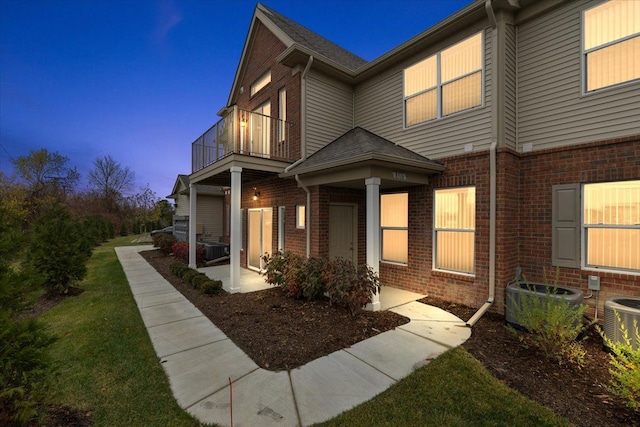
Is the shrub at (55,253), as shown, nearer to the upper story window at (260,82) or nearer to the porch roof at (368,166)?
the porch roof at (368,166)

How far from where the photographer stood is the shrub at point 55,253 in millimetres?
7160

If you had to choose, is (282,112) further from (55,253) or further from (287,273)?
(55,253)

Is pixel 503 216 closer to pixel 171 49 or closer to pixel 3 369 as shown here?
pixel 3 369

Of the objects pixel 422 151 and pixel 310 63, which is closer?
pixel 422 151

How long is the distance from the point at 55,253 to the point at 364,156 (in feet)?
28.2

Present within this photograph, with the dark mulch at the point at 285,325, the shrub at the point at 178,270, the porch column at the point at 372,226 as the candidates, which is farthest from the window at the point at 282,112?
the shrub at the point at 178,270

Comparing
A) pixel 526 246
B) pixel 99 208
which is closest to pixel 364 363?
pixel 526 246

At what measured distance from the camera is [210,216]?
17812mm

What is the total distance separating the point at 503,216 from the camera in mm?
5355

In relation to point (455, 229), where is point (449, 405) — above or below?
below

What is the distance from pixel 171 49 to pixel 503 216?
48.3 m

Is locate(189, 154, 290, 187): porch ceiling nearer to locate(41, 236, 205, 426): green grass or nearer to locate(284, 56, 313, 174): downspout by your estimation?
locate(284, 56, 313, 174): downspout

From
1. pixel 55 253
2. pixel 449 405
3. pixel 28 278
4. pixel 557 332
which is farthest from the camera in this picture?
pixel 55 253

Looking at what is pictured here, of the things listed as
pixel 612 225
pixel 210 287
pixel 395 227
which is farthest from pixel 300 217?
pixel 612 225
